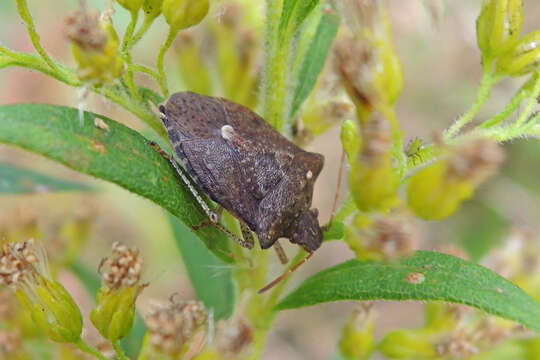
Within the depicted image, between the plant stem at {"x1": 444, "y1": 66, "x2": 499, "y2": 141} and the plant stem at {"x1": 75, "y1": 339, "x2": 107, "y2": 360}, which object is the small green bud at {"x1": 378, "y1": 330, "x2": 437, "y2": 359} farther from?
the plant stem at {"x1": 75, "y1": 339, "x2": 107, "y2": 360}

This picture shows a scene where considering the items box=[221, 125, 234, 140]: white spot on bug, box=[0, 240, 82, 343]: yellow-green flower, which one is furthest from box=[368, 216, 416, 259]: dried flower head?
box=[0, 240, 82, 343]: yellow-green flower

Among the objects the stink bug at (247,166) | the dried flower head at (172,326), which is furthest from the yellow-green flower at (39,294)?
the stink bug at (247,166)

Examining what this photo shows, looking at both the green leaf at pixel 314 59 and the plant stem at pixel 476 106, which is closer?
the plant stem at pixel 476 106

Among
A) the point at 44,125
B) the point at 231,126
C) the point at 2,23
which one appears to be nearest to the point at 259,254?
the point at 231,126

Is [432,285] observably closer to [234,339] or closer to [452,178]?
[452,178]

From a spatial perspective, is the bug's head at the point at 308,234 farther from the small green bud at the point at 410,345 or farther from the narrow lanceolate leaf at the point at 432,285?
the small green bud at the point at 410,345
